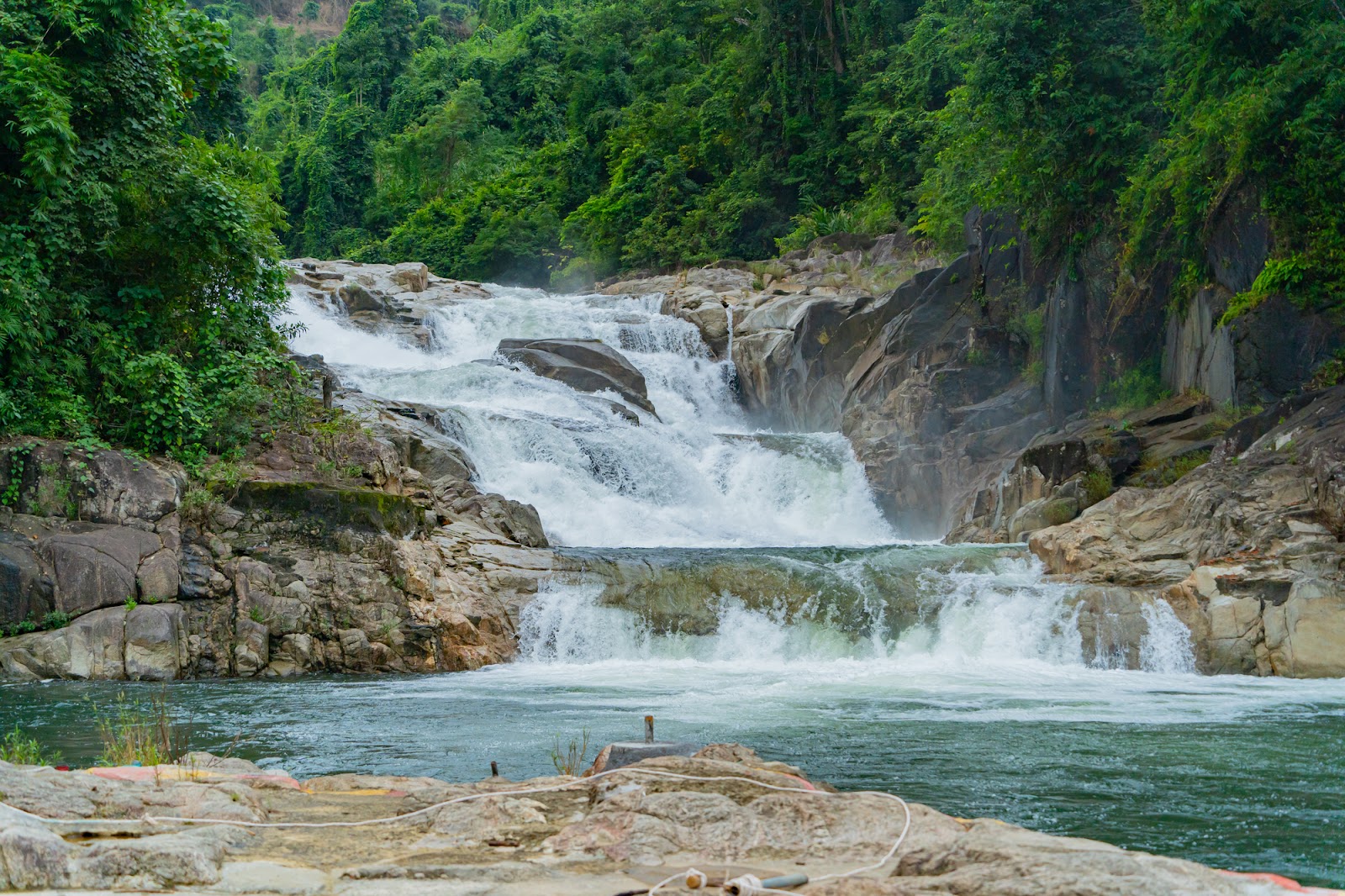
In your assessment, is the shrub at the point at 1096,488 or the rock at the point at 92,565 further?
the shrub at the point at 1096,488

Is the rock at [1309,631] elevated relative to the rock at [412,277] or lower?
lower

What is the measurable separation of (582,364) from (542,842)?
22785mm

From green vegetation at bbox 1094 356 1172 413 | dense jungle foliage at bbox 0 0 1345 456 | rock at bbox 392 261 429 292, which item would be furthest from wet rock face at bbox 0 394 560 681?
rock at bbox 392 261 429 292

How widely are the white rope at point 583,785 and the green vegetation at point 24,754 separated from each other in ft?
7.28

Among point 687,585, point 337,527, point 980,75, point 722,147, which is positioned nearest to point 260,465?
point 337,527

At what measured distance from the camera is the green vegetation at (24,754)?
23.5 feet

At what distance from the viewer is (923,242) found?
3256 cm

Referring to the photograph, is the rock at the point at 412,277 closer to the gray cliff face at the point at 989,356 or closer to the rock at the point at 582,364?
the rock at the point at 582,364

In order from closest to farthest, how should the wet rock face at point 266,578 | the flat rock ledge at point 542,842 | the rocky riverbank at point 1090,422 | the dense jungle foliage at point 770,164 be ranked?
the flat rock ledge at point 542,842
the wet rock face at point 266,578
the rocky riverbank at point 1090,422
the dense jungle foliage at point 770,164

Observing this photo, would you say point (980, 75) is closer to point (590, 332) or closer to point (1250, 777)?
point (590, 332)

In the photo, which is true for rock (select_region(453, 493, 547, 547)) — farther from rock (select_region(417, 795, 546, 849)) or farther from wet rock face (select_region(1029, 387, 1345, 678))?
rock (select_region(417, 795, 546, 849))

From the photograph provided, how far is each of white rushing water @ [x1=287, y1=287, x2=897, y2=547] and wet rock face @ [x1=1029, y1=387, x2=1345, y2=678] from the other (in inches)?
275

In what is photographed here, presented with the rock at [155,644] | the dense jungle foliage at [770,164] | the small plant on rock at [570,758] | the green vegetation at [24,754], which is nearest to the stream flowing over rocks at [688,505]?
the rock at [155,644]

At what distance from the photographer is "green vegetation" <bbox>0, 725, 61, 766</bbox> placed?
7.17 metres
